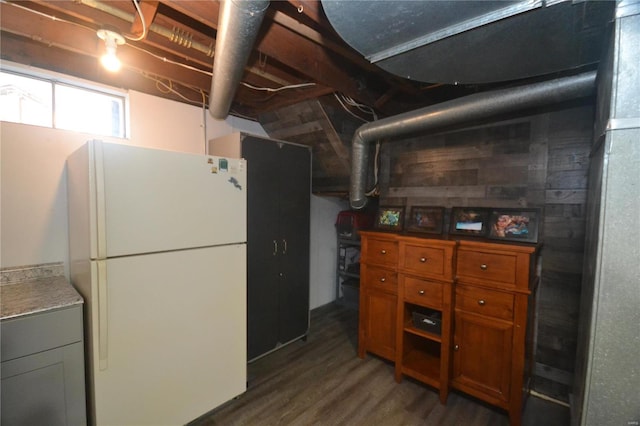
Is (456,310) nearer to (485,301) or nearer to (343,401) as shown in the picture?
(485,301)

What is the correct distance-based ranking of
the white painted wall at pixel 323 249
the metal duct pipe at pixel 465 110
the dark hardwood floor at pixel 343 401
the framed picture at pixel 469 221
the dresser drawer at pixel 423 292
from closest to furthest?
the metal duct pipe at pixel 465 110 → the dark hardwood floor at pixel 343 401 → the dresser drawer at pixel 423 292 → the framed picture at pixel 469 221 → the white painted wall at pixel 323 249

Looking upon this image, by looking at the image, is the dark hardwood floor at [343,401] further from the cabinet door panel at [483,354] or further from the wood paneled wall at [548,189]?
the wood paneled wall at [548,189]

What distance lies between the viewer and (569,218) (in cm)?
186

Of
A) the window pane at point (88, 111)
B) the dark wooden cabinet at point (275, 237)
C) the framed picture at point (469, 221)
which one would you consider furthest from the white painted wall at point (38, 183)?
the framed picture at point (469, 221)

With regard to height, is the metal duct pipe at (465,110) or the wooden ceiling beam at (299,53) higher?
the wooden ceiling beam at (299,53)

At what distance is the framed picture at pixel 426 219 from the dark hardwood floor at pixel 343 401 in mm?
1261

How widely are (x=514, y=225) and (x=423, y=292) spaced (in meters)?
0.82

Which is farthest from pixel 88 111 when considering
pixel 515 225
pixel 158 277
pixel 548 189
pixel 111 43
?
pixel 548 189

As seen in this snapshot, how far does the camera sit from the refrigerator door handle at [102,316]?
4.46ft

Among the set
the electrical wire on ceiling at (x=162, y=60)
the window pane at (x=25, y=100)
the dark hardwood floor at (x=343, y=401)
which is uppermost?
the electrical wire on ceiling at (x=162, y=60)

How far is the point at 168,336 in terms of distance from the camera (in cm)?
161

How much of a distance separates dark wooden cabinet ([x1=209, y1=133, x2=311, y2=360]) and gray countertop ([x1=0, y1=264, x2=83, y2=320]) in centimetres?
118

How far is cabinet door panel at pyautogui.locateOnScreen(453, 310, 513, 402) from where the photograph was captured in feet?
5.81

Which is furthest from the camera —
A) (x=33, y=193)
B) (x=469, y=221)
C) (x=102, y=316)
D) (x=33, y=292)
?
(x=469, y=221)
